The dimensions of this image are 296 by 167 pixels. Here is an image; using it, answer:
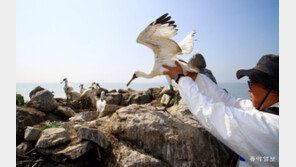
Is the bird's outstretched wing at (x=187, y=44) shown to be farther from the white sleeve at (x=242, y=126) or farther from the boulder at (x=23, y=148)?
the boulder at (x=23, y=148)

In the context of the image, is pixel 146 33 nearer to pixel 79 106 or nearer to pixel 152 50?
pixel 152 50

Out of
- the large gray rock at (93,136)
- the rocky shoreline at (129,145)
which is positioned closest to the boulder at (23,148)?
the rocky shoreline at (129,145)

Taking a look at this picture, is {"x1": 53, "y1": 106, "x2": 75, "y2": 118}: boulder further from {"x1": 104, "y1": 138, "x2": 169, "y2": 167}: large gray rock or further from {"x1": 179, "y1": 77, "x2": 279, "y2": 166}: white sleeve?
{"x1": 179, "y1": 77, "x2": 279, "y2": 166}: white sleeve

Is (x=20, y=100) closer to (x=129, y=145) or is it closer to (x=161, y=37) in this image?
(x=129, y=145)

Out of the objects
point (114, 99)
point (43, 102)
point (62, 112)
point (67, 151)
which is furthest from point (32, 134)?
point (114, 99)

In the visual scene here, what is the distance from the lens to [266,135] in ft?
5.33

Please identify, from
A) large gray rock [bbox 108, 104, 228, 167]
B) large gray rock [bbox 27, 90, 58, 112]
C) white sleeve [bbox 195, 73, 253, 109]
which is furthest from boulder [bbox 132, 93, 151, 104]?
white sleeve [bbox 195, 73, 253, 109]

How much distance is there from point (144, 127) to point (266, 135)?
190 cm

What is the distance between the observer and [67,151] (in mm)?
2547

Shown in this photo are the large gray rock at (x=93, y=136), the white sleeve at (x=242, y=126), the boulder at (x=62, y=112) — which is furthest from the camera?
the boulder at (x=62, y=112)

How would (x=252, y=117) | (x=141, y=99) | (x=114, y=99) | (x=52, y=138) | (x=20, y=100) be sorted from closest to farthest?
(x=252, y=117), (x=52, y=138), (x=20, y=100), (x=141, y=99), (x=114, y=99)

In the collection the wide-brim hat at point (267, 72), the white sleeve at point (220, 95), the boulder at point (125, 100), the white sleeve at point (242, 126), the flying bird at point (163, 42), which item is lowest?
the boulder at point (125, 100)

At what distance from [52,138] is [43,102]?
5.74m

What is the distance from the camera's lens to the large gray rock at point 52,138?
104 inches
